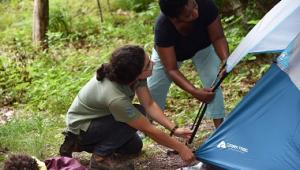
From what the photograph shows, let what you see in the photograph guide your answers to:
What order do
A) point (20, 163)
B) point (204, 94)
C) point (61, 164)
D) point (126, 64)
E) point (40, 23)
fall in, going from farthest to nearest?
point (40, 23)
point (204, 94)
point (61, 164)
point (126, 64)
point (20, 163)

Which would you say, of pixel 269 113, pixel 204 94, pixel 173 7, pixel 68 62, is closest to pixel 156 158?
pixel 204 94

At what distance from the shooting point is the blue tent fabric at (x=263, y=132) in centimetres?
291

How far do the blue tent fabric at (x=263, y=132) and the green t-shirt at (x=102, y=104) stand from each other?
1.85 ft

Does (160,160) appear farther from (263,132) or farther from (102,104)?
(263,132)

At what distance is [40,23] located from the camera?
809 centimetres

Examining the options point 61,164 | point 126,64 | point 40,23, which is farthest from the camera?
point 40,23

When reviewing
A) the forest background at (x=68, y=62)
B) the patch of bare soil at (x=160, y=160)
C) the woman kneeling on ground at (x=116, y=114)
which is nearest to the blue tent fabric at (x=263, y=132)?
the woman kneeling on ground at (x=116, y=114)

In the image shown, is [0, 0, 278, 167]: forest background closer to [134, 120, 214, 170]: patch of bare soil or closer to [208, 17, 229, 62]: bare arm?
[134, 120, 214, 170]: patch of bare soil

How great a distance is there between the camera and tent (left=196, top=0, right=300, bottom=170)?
292 centimetres

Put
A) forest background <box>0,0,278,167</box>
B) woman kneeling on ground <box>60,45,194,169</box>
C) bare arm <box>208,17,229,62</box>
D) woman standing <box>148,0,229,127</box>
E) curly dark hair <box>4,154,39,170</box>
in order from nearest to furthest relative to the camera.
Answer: curly dark hair <box>4,154,39,170</box> < woman kneeling on ground <box>60,45,194,169</box> < woman standing <box>148,0,229,127</box> < bare arm <box>208,17,229,62</box> < forest background <box>0,0,278,167</box>

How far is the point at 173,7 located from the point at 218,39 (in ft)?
1.92

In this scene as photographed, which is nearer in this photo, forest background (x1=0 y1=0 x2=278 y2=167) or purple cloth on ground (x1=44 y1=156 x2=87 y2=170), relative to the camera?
purple cloth on ground (x1=44 y1=156 x2=87 y2=170)

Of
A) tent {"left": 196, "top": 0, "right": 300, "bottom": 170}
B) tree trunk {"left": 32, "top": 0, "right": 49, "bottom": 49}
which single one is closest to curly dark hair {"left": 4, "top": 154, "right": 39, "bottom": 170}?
tent {"left": 196, "top": 0, "right": 300, "bottom": 170}

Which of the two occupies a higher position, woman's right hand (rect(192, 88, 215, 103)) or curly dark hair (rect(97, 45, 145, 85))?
curly dark hair (rect(97, 45, 145, 85))
